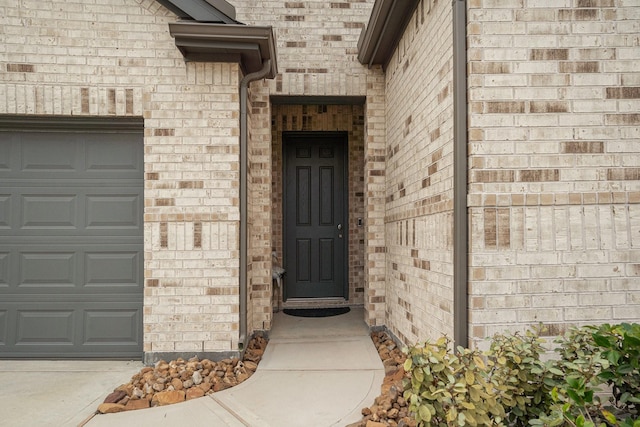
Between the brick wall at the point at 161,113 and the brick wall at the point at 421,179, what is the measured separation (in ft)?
5.20

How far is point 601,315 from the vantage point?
2.60 metres

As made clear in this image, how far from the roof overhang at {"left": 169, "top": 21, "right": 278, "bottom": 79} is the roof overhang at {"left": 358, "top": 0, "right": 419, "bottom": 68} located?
3.34 feet

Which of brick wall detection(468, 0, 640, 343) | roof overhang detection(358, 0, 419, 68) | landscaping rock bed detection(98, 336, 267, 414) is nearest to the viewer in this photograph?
brick wall detection(468, 0, 640, 343)

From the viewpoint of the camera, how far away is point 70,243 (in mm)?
4020

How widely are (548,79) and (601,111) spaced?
0.39 m

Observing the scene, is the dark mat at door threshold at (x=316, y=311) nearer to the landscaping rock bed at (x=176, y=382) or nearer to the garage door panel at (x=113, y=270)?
the landscaping rock bed at (x=176, y=382)

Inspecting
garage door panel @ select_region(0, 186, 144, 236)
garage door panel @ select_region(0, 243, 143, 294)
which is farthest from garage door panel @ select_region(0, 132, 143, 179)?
garage door panel @ select_region(0, 243, 143, 294)

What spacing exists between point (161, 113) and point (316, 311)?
3274mm

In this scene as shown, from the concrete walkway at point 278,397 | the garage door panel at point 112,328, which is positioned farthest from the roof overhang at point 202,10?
the concrete walkway at point 278,397

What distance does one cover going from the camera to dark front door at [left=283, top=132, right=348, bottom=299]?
6.20 meters

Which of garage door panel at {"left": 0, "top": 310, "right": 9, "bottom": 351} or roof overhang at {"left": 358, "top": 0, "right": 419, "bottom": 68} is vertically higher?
roof overhang at {"left": 358, "top": 0, "right": 419, "bottom": 68}

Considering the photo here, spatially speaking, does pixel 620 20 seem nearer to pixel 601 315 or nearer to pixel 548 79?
pixel 548 79

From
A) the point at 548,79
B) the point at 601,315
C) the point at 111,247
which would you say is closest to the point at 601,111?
the point at 548,79

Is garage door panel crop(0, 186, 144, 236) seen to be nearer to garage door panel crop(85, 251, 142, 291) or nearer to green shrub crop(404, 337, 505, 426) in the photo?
garage door panel crop(85, 251, 142, 291)
